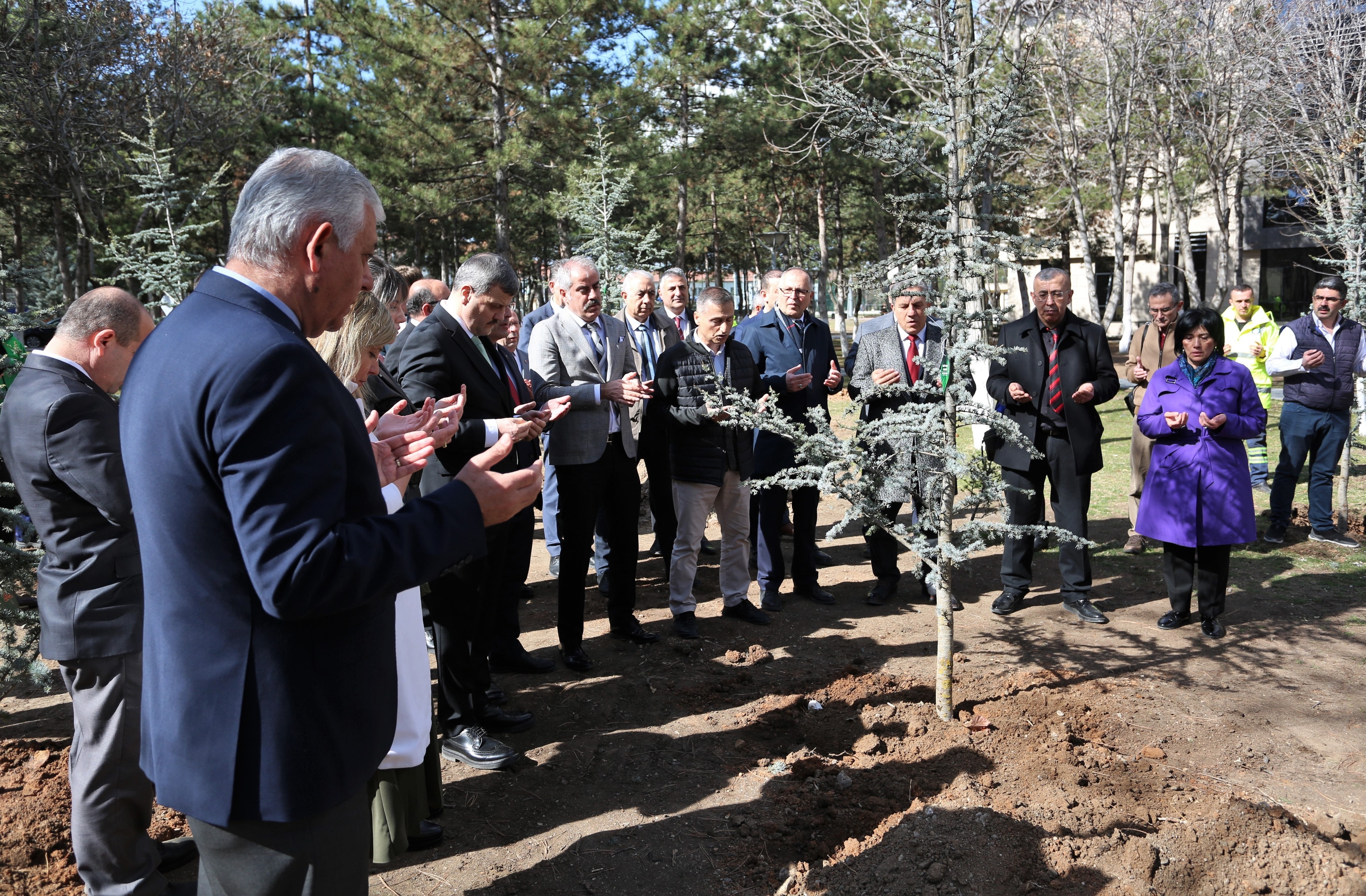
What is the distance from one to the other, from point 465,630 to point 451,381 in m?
1.15

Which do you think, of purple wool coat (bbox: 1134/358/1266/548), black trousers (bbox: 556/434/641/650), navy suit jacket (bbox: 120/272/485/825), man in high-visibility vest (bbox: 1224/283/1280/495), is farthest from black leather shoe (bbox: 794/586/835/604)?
navy suit jacket (bbox: 120/272/485/825)

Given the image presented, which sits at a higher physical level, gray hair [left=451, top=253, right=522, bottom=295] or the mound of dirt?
gray hair [left=451, top=253, right=522, bottom=295]

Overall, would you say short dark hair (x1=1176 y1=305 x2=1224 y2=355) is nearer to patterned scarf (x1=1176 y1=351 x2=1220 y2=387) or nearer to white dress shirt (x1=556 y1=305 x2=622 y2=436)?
patterned scarf (x1=1176 y1=351 x2=1220 y2=387)

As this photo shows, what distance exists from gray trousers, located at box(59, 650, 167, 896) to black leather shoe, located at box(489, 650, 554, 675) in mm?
2281

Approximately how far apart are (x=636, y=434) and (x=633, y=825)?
2.87m

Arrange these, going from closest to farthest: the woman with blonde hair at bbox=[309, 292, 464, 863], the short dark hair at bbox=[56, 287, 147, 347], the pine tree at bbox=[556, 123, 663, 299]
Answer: the woman with blonde hair at bbox=[309, 292, 464, 863] < the short dark hair at bbox=[56, 287, 147, 347] < the pine tree at bbox=[556, 123, 663, 299]

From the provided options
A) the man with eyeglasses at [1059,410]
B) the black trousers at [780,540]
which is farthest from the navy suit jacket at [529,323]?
the man with eyeglasses at [1059,410]

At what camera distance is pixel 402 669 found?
8.73 feet

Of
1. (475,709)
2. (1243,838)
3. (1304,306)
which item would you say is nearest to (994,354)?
(1243,838)

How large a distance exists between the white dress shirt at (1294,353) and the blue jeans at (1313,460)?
314 mm

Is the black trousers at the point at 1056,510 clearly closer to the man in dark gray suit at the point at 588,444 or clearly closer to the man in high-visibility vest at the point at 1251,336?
the man in dark gray suit at the point at 588,444

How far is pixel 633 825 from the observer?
3.58 meters

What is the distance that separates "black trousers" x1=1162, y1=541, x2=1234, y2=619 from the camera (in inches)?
215

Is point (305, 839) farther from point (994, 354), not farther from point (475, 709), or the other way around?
point (994, 354)
